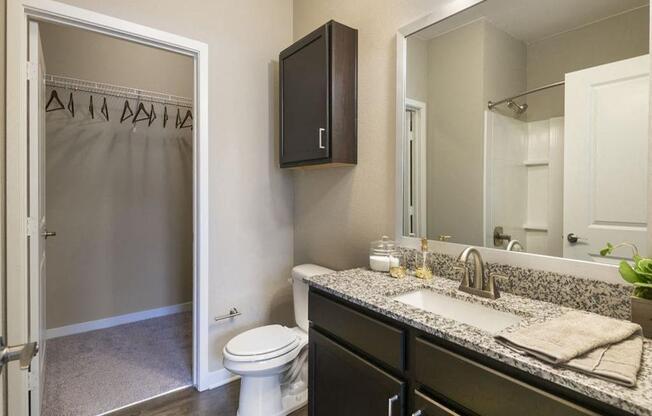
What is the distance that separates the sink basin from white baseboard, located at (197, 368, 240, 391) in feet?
4.59

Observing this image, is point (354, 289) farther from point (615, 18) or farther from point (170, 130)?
point (170, 130)

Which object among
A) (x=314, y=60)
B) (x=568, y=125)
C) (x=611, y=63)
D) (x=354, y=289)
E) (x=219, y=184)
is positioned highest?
(x=314, y=60)

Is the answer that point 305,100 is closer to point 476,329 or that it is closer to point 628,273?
point 476,329

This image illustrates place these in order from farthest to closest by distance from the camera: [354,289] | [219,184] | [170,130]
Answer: [170,130]
[219,184]
[354,289]

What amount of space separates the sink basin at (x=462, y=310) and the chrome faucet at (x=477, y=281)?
0.17ft

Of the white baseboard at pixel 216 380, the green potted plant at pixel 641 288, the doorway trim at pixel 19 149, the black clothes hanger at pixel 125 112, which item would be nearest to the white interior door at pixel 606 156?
the green potted plant at pixel 641 288

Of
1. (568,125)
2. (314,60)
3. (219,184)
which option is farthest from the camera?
(219,184)

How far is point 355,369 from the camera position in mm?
1261

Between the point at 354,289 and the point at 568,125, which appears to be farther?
the point at 354,289

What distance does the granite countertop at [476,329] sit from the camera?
65 cm

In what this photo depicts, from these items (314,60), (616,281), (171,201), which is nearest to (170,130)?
(171,201)

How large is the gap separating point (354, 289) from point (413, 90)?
1039mm

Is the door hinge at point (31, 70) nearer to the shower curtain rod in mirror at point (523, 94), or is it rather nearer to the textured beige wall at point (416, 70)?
the textured beige wall at point (416, 70)

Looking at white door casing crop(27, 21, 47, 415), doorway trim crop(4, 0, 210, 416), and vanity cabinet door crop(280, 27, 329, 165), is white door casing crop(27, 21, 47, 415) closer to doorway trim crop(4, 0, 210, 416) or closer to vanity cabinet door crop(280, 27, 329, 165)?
doorway trim crop(4, 0, 210, 416)
